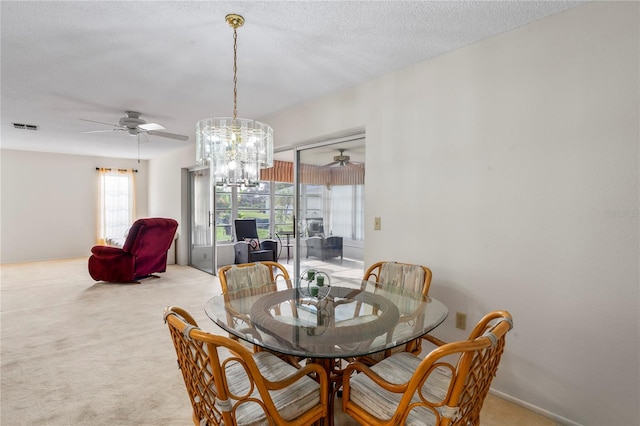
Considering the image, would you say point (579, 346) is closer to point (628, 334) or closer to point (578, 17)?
point (628, 334)

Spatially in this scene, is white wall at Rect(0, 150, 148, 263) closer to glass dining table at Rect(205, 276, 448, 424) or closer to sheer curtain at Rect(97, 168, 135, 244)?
sheer curtain at Rect(97, 168, 135, 244)

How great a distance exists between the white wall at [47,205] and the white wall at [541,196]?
759 cm

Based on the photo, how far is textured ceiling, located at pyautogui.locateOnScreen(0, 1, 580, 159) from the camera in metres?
1.89

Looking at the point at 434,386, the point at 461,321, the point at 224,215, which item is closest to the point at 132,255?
the point at 224,215

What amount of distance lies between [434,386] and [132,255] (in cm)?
492

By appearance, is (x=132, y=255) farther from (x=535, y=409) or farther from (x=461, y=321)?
(x=535, y=409)

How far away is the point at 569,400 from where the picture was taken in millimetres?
1893

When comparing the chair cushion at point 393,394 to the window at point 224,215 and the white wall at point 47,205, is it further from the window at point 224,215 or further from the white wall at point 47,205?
the white wall at point 47,205

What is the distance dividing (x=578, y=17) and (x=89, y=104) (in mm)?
4510

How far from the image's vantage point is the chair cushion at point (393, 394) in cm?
129

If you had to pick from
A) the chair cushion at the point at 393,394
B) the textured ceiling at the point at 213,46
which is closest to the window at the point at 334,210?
the textured ceiling at the point at 213,46

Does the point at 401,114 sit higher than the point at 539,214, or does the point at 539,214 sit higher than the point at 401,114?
the point at 401,114

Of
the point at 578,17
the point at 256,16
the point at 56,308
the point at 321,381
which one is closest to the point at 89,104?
the point at 56,308

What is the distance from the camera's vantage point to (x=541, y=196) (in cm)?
200
